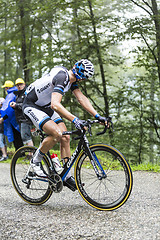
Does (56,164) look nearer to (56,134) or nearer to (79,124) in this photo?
(56,134)

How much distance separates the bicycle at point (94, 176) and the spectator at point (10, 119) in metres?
4.45

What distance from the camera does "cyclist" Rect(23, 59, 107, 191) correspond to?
11.5 feet

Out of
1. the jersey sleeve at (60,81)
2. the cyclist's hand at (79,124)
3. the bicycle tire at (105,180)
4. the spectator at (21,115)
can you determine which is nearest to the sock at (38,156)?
the bicycle tire at (105,180)

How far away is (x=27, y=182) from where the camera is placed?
4109 mm

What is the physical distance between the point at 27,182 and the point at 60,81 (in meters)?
1.70

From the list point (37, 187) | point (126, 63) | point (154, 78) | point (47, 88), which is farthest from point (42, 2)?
point (37, 187)

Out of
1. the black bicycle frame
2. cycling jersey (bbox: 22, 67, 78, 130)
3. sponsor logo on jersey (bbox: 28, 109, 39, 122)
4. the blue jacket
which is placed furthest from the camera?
the blue jacket

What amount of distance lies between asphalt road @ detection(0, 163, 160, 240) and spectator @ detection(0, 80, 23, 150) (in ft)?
13.3

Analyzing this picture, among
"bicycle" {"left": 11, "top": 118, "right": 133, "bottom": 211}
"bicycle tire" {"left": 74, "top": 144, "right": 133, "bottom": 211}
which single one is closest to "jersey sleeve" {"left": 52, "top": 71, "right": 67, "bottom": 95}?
"bicycle" {"left": 11, "top": 118, "right": 133, "bottom": 211}

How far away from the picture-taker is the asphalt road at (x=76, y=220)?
2.73 meters

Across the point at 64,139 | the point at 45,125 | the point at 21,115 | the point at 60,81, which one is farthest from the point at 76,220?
the point at 21,115

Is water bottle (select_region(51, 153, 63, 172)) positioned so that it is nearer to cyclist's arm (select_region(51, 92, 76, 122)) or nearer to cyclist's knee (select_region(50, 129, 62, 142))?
cyclist's knee (select_region(50, 129, 62, 142))

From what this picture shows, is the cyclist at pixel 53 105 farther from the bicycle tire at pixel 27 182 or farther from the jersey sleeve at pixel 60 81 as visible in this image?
the bicycle tire at pixel 27 182

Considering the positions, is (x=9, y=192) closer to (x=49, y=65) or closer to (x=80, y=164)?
(x=80, y=164)
